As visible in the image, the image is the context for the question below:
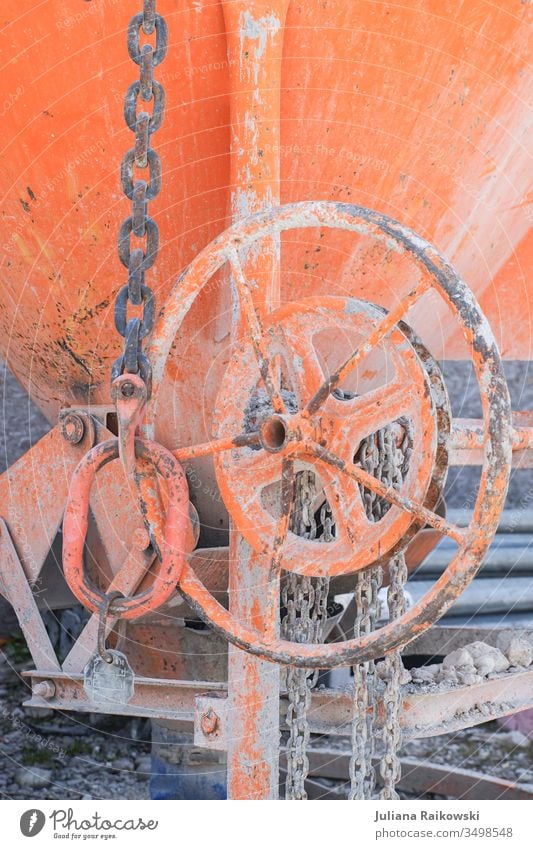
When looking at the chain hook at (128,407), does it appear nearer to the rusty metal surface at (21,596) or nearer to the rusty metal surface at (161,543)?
the rusty metal surface at (161,543)

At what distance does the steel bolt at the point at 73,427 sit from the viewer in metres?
2.62

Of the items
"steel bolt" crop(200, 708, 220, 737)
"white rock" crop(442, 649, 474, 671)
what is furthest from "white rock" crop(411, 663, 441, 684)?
"steel bolt" crop(200, 708, 220, 737)

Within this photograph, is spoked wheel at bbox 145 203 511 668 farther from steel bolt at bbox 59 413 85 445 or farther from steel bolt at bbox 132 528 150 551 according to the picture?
steel bolt at bbox 59 413 85 445

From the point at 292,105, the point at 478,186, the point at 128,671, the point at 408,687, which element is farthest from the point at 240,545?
the point at 478,186

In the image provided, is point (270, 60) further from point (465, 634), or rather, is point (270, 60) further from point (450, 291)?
point (465, 634)

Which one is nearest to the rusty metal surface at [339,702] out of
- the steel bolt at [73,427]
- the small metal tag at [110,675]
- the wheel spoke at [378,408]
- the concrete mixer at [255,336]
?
the concrete mixer at [255,336]

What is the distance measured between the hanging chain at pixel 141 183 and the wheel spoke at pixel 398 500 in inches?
16.5

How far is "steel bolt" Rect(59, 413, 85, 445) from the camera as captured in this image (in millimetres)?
2623

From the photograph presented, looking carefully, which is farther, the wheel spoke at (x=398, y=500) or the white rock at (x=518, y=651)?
the white rock at (x=518, y=651)

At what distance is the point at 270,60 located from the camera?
217 centimetres

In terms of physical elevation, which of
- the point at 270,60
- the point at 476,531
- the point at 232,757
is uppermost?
the point at 270,60

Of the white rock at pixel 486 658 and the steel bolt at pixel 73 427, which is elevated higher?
the steel bolt at pixel 73 427

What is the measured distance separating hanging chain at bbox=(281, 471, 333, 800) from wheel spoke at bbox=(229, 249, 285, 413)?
0.38m
